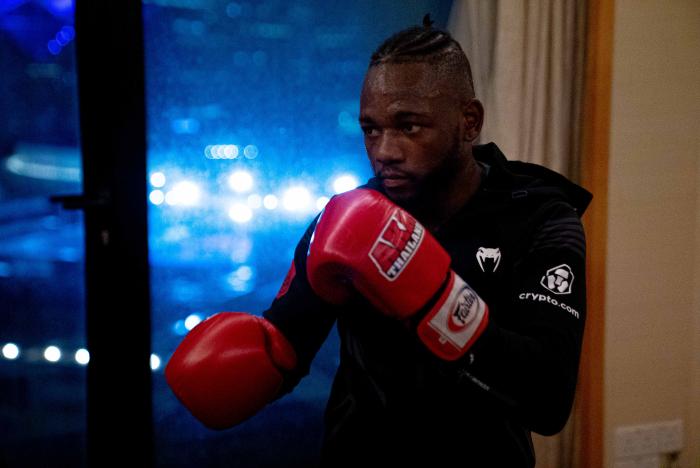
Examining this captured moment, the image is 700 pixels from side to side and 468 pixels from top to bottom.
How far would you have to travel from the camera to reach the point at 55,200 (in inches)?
54.7

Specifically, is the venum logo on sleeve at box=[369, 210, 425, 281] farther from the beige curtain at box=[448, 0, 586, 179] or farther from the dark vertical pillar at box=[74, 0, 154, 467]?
the dark vertical pillar at box=[74, 0, 154, 467]

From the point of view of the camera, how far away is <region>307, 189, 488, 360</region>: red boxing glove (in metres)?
0.65

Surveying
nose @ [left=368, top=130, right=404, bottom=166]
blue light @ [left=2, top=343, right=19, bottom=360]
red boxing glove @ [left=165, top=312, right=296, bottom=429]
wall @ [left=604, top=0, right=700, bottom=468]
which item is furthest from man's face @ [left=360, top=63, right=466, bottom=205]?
blue light @ [left=2, top=343, right=19, bottom=360]

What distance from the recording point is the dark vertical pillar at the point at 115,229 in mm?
1388

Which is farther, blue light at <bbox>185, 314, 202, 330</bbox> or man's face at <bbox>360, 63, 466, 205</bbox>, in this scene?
blue light at <bbox>185, 314, 202, 330</bbox>

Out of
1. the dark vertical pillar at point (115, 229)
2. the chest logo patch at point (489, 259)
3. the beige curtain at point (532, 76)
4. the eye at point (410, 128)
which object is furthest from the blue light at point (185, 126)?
the chest logo patch at point (489, 259)

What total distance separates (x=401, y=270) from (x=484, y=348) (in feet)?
0.47

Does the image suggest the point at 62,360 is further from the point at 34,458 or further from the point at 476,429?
the point at 476,429

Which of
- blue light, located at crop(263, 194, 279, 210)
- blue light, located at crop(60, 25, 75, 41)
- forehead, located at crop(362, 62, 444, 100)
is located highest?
blue light, located at crop(60, 25, 75, 41)

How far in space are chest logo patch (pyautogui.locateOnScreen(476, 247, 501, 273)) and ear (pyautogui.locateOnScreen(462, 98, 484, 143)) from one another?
20 cm

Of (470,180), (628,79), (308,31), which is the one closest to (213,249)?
(308,31)

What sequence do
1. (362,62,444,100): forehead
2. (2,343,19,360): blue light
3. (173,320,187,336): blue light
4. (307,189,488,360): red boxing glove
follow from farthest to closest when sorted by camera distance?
(173,320,187,336): blue light < (2,343,19,360): blue light < (362,62,444,100): forehead < (307,189,488,360): red boxing glove

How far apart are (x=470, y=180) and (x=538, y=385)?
0.40 m

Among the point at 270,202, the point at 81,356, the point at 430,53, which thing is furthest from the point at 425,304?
the point at 81,356
